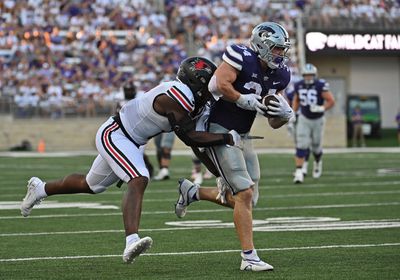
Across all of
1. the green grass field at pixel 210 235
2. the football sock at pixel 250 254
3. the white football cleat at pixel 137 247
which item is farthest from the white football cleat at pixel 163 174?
the white football cleat at pixel 137 247

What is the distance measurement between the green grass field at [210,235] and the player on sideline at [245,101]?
0.37m

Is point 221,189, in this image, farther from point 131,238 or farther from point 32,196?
point 32,196

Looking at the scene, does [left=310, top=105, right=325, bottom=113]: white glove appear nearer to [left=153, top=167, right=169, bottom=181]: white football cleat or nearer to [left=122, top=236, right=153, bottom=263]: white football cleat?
[left=153, top=167, right=169, bottom=181]: white football cleat

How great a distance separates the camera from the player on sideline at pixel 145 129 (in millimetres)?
6770

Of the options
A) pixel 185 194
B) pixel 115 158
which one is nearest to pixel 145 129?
pixel 115 158

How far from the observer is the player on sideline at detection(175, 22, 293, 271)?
6.85 meters

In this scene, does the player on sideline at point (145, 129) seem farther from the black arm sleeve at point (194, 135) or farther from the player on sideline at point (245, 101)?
the player on sideline at point (245, 101)

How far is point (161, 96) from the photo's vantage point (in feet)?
22.4

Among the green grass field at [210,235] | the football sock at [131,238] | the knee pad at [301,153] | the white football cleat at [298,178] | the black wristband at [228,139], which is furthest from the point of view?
the knee pad at [301,153]

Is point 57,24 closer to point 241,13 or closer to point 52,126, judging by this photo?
point 52,126

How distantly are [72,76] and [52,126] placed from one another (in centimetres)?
148

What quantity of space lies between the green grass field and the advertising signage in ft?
56.8

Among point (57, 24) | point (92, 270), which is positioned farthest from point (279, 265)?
point (57, 24)

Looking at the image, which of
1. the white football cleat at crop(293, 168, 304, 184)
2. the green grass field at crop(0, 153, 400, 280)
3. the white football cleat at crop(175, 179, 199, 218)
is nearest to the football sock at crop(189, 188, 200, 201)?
the white football cleat at crop(175, 179, 199, 218)
